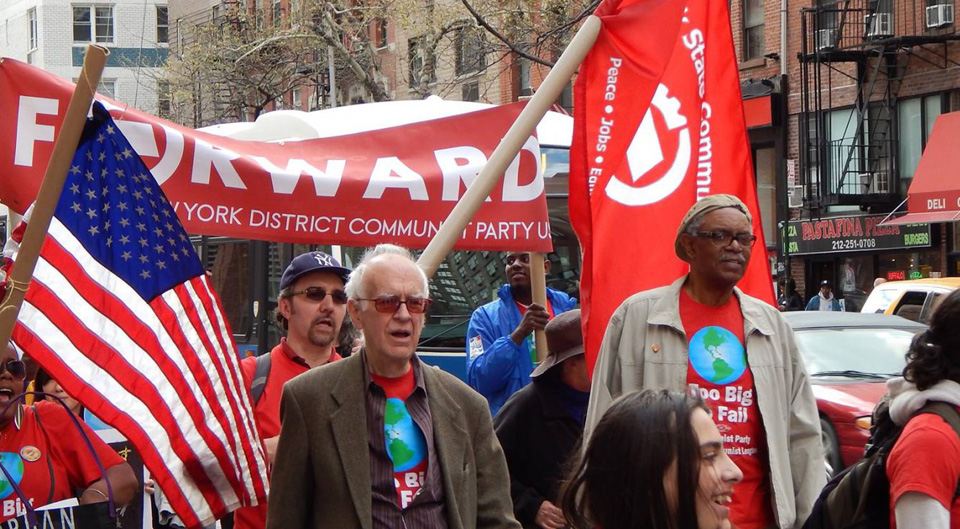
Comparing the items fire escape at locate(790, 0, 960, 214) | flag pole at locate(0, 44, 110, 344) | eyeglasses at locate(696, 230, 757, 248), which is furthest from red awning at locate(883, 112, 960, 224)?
flag pole at locate(0, 44, 110, 344)

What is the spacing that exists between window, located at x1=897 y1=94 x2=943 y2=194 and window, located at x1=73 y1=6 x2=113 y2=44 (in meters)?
43.1

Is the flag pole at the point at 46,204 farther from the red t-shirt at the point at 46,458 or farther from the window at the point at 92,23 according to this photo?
the window at the point at 92,23

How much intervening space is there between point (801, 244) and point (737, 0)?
6249mm

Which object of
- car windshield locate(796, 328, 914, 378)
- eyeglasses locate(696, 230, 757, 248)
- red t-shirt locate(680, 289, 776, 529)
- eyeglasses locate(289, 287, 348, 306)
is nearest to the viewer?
red t-shirt locate(680, 289, 776, 529)

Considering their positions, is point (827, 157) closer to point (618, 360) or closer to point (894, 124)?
point (894, 124)

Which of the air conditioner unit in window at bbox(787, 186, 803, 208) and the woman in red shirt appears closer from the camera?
the woman in red shirt

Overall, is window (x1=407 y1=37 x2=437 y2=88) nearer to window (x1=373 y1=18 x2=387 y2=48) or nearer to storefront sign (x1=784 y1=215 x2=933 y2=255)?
window (x1=373 y1=18 x2=387 y2=48)

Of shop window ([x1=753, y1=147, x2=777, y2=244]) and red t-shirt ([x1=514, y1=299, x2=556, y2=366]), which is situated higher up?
shop window ([x1=753, y1=147, x2=777, y2=244])

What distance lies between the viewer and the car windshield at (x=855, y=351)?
37.0 ft

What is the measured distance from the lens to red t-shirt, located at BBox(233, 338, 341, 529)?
4.98m

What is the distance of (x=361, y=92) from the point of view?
40.9 meters

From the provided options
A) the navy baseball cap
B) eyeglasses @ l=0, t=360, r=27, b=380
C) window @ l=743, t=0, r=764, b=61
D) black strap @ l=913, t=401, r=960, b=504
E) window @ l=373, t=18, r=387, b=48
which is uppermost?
window @ l=373, t=18, r=387, b=48

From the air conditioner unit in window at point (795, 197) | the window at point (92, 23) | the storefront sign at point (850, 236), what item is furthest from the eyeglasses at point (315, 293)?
the window at point (92, 23)

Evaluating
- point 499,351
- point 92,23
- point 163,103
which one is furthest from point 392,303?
point 92,23
